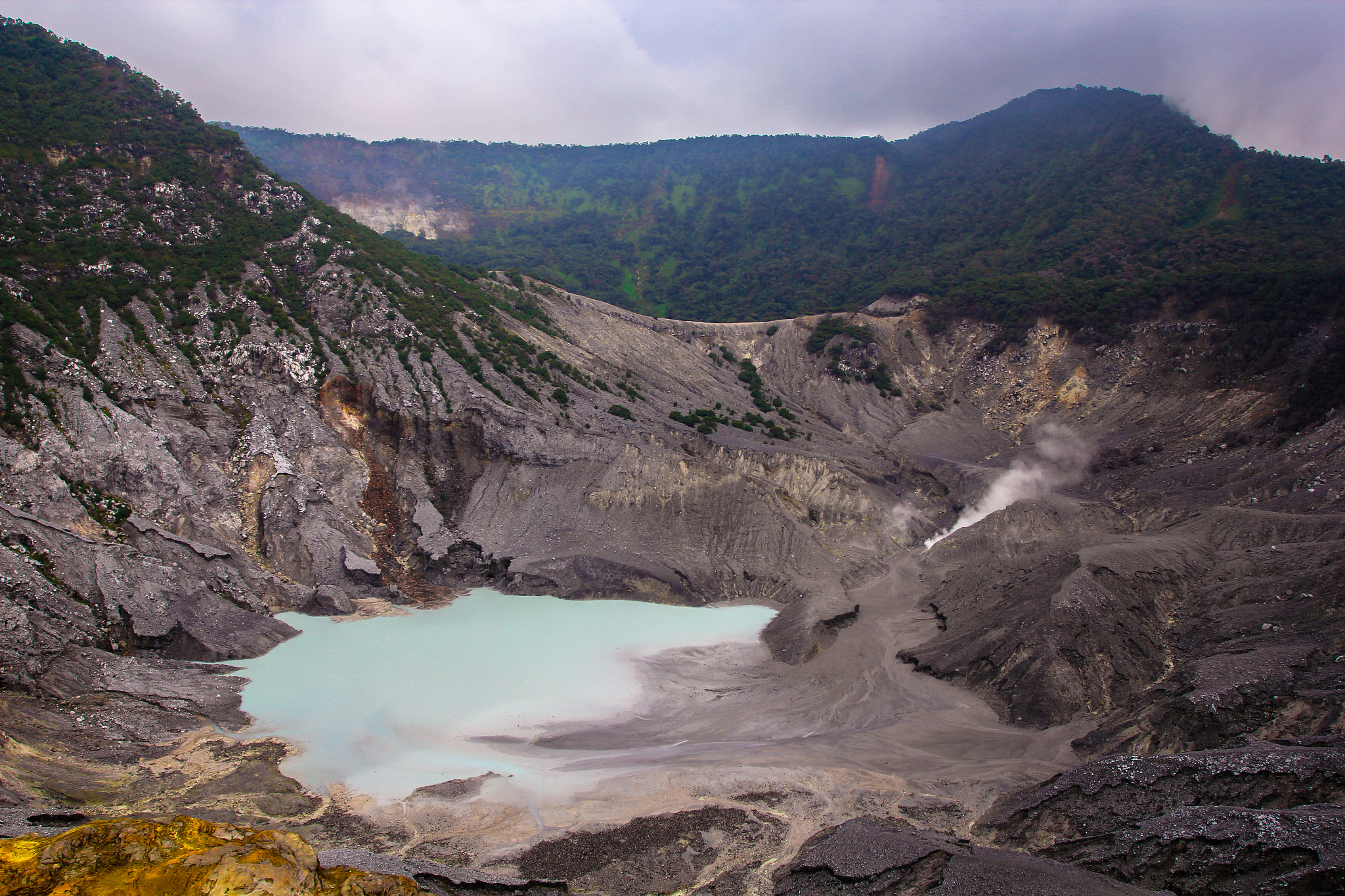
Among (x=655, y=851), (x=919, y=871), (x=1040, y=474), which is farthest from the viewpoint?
(x=1040, y=474)

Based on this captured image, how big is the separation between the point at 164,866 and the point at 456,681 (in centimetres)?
1822

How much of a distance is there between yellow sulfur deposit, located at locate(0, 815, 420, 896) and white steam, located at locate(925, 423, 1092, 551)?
4085cm

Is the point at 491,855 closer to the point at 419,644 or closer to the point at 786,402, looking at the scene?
the point at 419,644

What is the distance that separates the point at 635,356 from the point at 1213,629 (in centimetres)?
4669

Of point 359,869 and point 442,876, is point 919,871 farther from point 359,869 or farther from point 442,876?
point 359,869

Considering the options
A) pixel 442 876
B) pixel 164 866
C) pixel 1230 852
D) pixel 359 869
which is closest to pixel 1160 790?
pixel 1230 852

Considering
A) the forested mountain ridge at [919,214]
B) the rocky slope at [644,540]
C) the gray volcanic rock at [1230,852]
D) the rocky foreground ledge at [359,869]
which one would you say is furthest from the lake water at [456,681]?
the forested mountain ridge at [919,214]

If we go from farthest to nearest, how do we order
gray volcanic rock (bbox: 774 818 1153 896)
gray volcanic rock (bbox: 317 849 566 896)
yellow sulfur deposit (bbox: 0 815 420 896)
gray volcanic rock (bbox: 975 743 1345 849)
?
gray volcanic rock (bbox: 975 743 1345 849) → gray volcanic rock (bbox: 317 849 566 896) → gray volcanic rock (bbox: 774 818 1153 896) → yellow sulfur deposit (bbox: 0 815 420 896)

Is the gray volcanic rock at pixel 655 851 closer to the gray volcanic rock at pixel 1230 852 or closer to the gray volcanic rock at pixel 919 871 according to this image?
the gray volcanic rock at pixel 919 871

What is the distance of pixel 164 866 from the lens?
9789 millimetres

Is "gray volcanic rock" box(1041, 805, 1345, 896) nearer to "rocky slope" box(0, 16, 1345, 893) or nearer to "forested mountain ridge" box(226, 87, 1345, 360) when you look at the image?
"rocky slope" box(0, 16, 1345, 893)

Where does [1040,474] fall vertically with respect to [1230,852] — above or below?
above

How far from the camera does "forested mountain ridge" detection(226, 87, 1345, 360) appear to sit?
6994 centimetres

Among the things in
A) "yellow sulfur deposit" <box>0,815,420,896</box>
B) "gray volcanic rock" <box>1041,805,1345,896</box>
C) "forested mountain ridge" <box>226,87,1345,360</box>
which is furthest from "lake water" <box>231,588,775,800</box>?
"forested mountain ridge" <box>226,87,1345,360</box>
